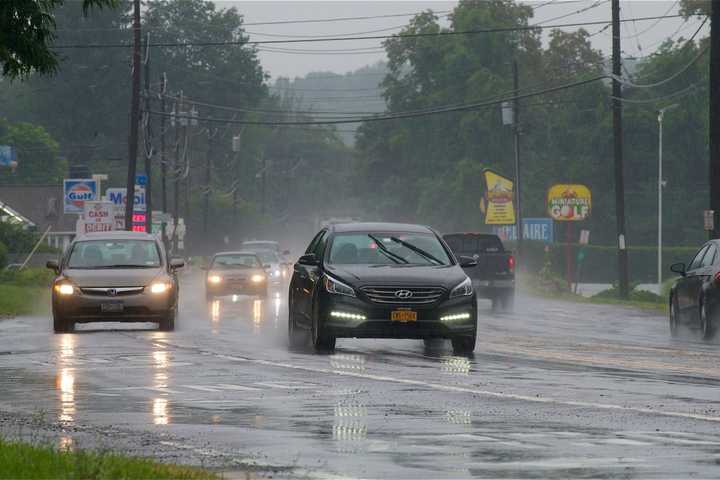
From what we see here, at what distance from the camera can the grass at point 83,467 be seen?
9.27 m

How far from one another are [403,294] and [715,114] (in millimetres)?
20116

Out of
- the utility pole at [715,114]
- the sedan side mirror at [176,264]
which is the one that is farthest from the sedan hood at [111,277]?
the utility pole at [715,114]

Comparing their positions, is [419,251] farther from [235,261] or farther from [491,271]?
[235,261]

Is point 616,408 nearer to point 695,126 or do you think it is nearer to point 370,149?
point 695,126

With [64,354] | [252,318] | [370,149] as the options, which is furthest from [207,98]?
[64,354]

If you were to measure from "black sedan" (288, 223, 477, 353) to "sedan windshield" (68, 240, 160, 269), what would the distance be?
6.39m

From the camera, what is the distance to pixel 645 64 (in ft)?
386

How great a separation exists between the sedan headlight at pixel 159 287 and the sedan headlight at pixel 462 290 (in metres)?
7.45

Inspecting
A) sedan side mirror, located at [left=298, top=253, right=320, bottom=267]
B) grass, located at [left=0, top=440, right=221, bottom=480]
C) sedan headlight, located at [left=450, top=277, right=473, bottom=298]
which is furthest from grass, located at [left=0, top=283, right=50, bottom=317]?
grass, located at [left=0, top=440, right=221, bottom=480]

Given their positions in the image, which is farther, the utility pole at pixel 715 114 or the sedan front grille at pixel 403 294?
the utility pole at pixel 715 114

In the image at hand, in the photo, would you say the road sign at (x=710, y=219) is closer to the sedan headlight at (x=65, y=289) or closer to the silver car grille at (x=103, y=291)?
the silver car grille at (x=103, y=291)

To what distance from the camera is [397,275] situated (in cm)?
2089

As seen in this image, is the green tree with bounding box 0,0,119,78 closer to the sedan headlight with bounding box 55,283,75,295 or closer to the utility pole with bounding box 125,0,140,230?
the sedan headlight with bounding box 55,283,75,295

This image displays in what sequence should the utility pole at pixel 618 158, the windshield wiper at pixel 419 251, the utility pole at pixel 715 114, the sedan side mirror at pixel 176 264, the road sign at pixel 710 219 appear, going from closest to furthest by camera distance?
the windshield wiper at pixel 419 251, the sedan side mirror at pixel 176 264, the utility pole at pixel 715 114, the road sign at pixel 710 219, the utility pole at pixel 618 158
